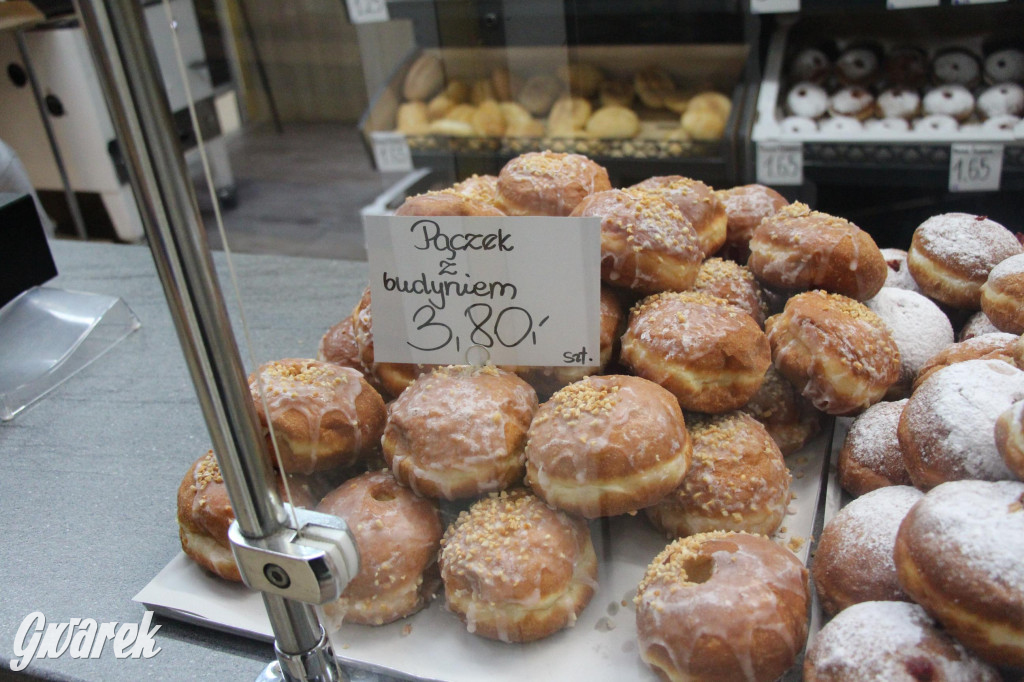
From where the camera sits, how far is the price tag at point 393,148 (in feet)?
8.63

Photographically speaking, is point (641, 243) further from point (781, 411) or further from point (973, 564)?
point (973, 564)

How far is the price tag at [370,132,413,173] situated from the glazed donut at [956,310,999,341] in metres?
1.84

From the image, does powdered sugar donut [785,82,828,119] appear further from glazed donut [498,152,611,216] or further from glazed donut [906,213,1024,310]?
glazed donut [498,152,611,216]

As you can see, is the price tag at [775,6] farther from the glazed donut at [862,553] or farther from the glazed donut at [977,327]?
the glazed donut at [862,553]

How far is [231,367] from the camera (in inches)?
27.1

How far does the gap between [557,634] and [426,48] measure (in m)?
2.04

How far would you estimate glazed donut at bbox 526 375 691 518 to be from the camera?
0.92m

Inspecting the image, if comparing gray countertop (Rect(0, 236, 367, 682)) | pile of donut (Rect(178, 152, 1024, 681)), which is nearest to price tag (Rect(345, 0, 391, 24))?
gray countertop (Rect(0, 236, 367, 682))

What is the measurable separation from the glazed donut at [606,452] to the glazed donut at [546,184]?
32 centimetres

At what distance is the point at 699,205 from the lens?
1257 millimetres

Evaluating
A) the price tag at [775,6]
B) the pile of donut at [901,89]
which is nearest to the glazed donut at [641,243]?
the price tag at [775,6]

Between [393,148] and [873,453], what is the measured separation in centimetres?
200

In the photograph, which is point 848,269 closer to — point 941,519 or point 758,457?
point 758,457

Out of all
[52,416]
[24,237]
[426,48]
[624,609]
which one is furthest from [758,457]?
[426,48]
